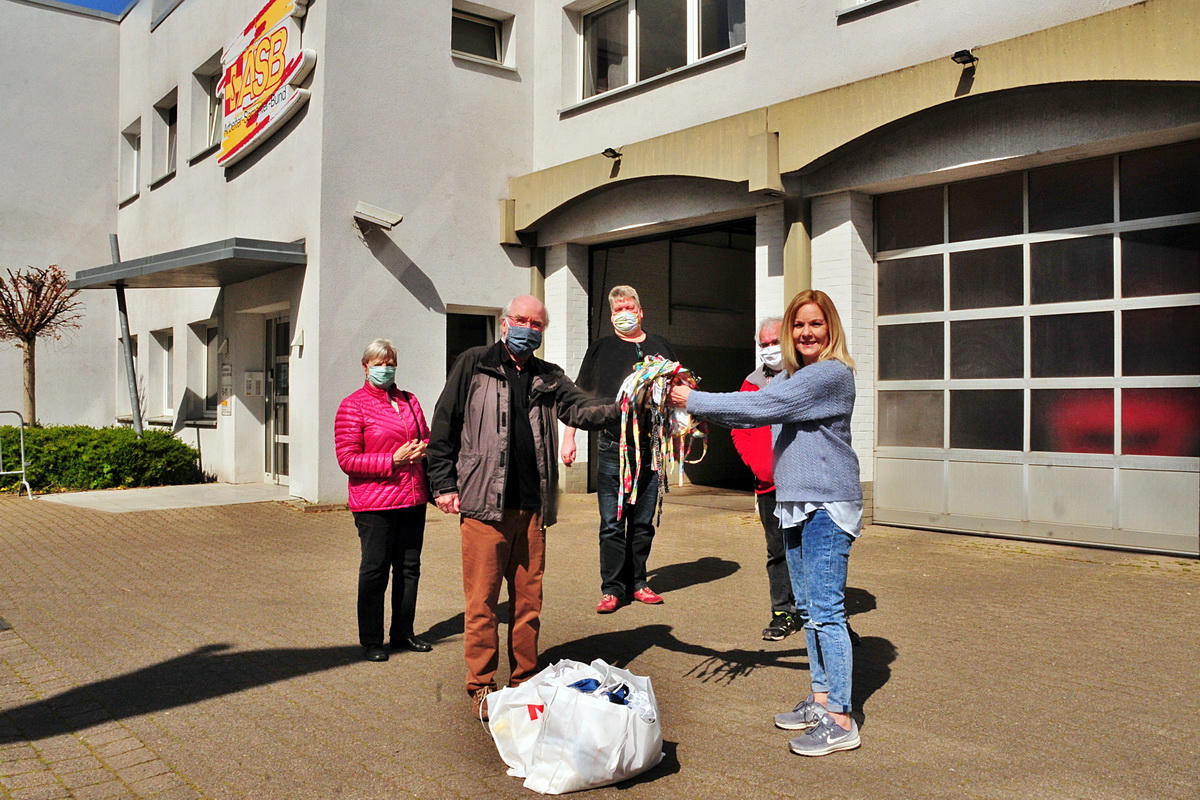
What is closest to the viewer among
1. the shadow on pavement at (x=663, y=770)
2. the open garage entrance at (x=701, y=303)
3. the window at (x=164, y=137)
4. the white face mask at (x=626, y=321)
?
the shadow on pavement at (x=663, y=770)

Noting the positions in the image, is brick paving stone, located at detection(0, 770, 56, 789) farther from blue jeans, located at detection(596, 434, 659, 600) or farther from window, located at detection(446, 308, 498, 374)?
window, located at detection(446, 308, 498, 374)

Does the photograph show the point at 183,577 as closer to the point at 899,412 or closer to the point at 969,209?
the point at 899,412

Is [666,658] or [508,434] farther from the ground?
[508,434]

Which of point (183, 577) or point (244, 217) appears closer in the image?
point (183, 577)

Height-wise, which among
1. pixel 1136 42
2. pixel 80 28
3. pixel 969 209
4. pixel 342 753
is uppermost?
pixel 80 28

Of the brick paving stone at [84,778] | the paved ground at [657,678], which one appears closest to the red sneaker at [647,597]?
the paved ground at [657,678]

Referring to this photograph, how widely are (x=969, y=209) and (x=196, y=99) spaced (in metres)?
13.2

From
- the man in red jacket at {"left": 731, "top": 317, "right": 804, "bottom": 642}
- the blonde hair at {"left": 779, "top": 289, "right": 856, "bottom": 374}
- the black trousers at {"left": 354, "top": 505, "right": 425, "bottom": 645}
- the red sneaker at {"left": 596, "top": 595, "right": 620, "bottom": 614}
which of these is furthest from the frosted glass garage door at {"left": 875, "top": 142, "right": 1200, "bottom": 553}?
the black trousers at {"left": 354, "top": 505, "right": 425, "bottom": 645}

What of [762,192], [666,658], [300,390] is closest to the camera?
[666,658]

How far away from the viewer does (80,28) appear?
68.0 feet

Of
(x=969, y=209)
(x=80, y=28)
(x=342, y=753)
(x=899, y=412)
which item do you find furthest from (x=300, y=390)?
(x=80, y=28)

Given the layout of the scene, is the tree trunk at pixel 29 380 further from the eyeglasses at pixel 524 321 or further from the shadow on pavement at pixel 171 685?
the eyeglasses at pixel 524 321

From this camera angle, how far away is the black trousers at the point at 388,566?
5.36 m

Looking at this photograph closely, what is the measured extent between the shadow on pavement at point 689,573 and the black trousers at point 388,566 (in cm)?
213
